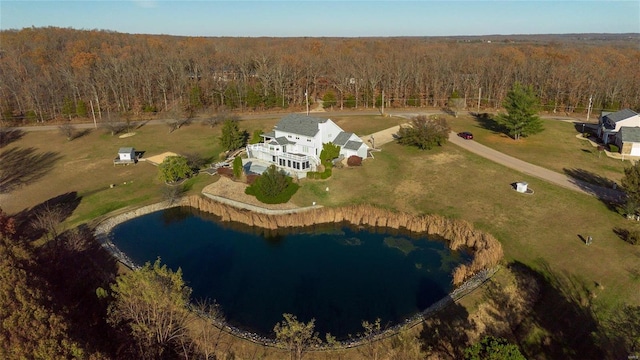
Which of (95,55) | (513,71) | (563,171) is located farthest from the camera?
(95,55)

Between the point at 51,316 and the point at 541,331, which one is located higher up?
the point at 51,316

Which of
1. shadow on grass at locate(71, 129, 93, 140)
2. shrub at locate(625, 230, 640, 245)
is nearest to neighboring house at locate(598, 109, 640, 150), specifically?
shrub at locate(625, 230, 640, 245)

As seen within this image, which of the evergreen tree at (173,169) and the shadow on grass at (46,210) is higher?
the evergreen tree at (173,169)

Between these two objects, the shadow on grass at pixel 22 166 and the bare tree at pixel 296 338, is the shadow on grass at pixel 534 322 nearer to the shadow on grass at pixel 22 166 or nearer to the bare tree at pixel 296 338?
the bare tree at pixel 296 338

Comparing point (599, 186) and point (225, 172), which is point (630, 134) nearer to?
point (599, 186)

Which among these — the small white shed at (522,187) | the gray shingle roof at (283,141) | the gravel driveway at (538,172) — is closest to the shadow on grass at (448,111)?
the gravel driveway at (538,172)

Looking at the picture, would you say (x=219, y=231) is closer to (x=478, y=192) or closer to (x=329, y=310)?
(x=329, y=310)

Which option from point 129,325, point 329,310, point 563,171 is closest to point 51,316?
point 129,325
